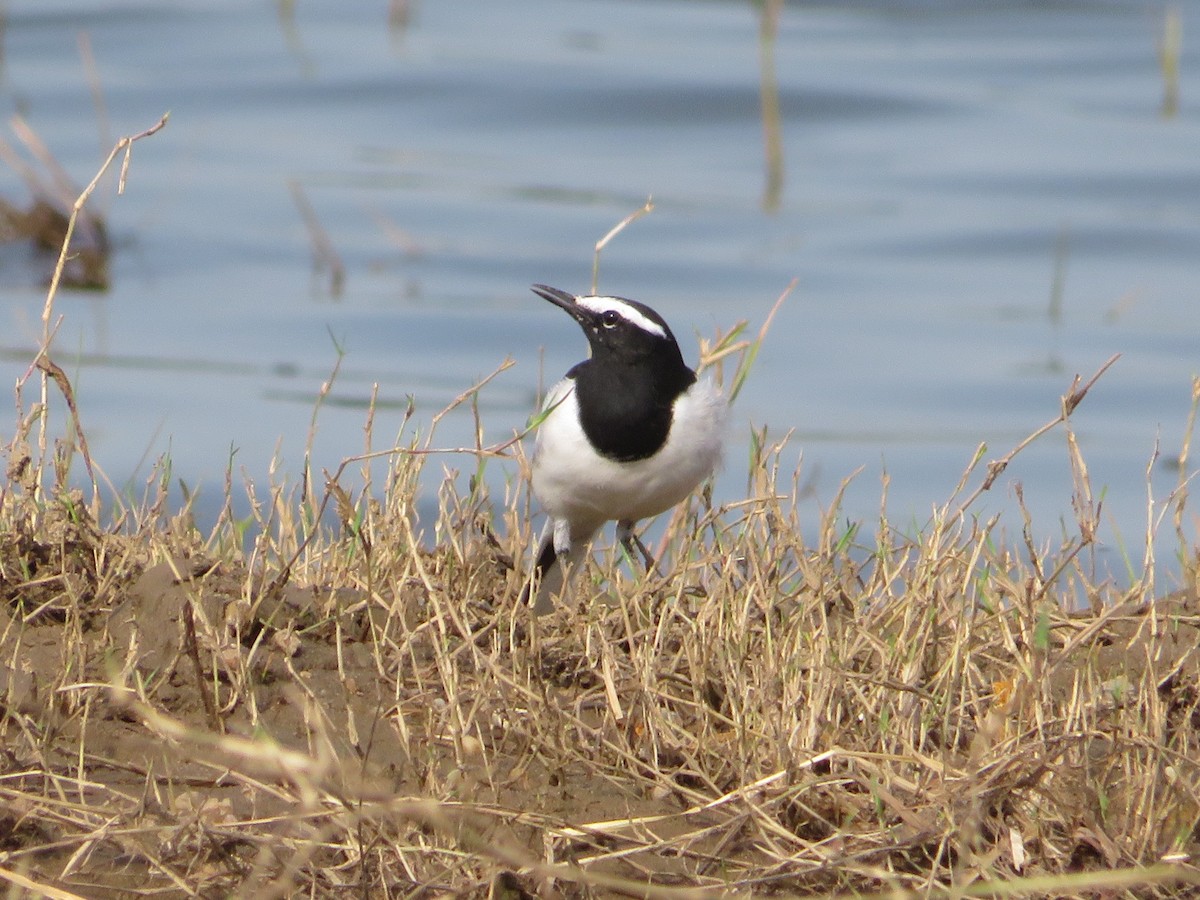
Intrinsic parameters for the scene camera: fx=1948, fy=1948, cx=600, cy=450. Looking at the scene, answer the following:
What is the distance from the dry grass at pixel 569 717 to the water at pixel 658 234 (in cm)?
342

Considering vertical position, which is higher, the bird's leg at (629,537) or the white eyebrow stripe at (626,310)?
the white eyebrow stripe at (626,310)

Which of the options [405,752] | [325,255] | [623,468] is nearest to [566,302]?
[623,468]

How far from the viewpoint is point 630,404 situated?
237 inches

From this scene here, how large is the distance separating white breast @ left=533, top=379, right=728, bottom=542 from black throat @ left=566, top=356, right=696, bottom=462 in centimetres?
3

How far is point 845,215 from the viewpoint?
696 inches

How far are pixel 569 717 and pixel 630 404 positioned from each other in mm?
1638

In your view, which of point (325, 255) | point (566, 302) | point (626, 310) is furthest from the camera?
point (325, 255)

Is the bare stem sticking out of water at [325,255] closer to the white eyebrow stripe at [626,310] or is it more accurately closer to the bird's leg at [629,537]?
the bird's leg at [629,537]

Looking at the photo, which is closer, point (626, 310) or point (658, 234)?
point (626, 310)

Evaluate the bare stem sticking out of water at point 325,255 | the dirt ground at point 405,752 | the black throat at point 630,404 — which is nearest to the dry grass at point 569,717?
the dirt ground at point 405,752

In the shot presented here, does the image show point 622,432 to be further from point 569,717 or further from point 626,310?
point 569,717

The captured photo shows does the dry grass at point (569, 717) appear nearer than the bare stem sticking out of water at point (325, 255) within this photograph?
Yes

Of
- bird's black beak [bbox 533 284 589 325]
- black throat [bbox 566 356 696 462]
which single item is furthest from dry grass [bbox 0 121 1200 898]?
bird's black beak [bbox 533 284 589 325]

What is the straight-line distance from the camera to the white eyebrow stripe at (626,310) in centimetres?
611
